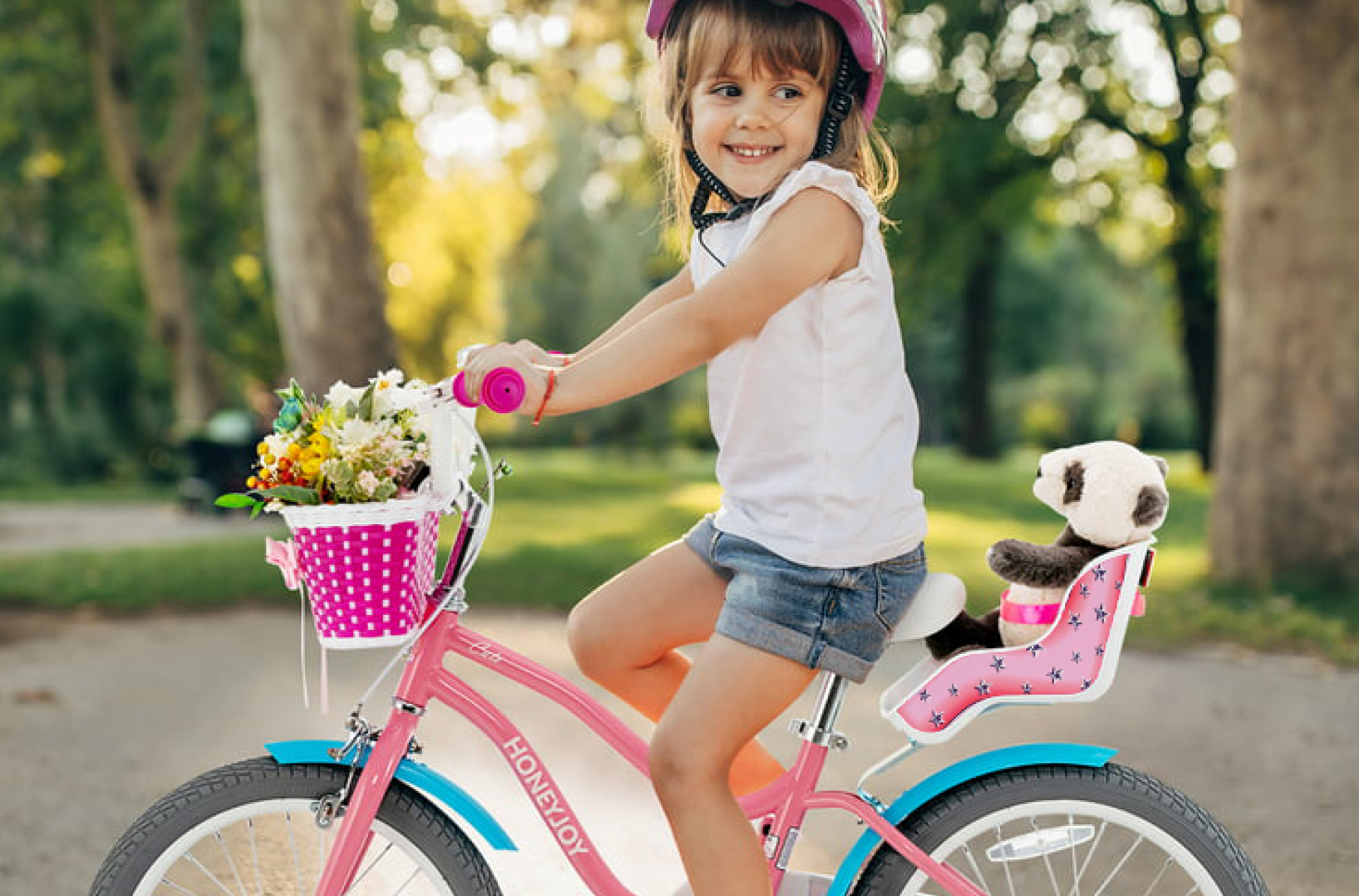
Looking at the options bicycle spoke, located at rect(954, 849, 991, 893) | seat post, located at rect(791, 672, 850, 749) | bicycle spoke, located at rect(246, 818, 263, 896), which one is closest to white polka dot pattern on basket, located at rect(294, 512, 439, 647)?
bicycle spoke, located at rect(246, 818, 263, 896)

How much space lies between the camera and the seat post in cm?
221

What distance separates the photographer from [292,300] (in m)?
10.4

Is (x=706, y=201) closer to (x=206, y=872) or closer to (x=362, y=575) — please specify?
(x=362, y=575)

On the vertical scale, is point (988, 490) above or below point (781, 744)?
above

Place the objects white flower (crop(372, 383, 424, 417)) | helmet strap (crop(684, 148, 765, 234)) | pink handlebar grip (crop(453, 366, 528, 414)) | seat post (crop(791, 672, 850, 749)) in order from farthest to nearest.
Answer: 1. helmet strap (crop(684, 148, 765, 234))
2. seat post (crop(791, 672, 850, 749))
3. white flower (crop(372, 383, 424, 417))
4. pink handlebar grip (crop(453, 366, 528, 414))

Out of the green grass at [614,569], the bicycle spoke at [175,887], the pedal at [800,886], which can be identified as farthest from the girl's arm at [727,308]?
the green grass at [614,569]

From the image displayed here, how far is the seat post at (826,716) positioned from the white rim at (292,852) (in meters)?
0.63

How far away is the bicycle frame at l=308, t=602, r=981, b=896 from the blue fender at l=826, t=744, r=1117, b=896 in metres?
0.04

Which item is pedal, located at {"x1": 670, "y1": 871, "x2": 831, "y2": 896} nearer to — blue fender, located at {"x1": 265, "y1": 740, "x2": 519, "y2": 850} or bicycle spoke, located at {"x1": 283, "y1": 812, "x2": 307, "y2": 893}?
blue fender, located at {"x1": 265, "y1": 740, "x2": 519, "y2": 850}

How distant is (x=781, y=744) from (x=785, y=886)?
101 inches

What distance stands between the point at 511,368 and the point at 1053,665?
3.13 ft

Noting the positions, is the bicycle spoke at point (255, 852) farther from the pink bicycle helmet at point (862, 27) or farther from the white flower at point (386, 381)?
the pink bicycle helmet at point (862, 27)

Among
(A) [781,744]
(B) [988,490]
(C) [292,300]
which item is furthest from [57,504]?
(A) [781,744]

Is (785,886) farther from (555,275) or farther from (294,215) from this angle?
(555,275)
